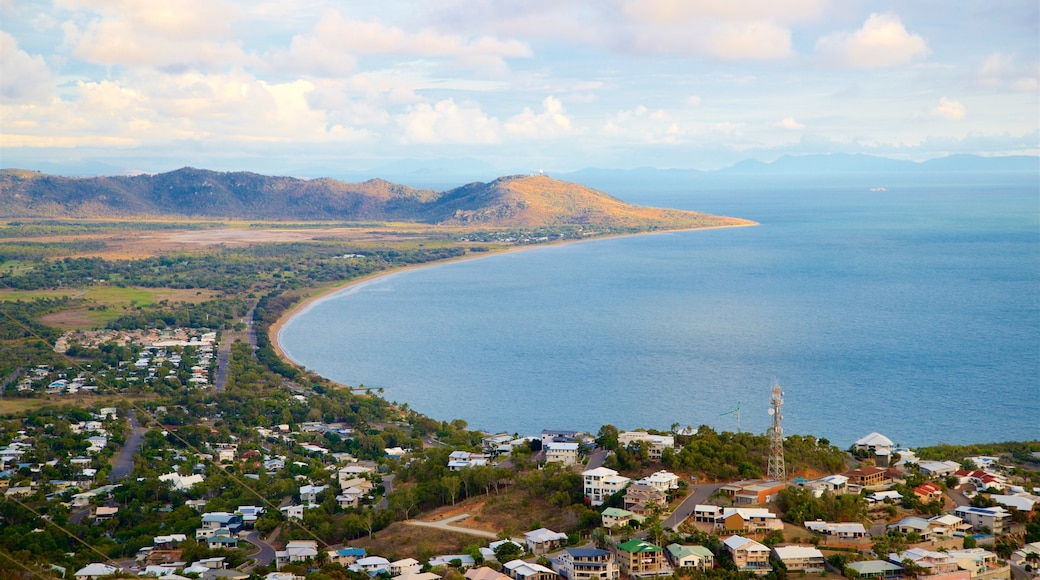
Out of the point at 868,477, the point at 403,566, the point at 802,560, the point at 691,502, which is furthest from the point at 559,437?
the point at 802,560

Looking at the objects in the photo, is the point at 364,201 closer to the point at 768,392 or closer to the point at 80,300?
the point at 80,300

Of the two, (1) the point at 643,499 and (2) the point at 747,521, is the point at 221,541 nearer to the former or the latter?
(1) the point at 643,499

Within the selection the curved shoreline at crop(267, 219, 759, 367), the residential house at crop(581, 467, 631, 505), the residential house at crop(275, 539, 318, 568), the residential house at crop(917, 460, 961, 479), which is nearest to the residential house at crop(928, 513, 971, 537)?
the residential house at crop(917, 460, 961, 479)

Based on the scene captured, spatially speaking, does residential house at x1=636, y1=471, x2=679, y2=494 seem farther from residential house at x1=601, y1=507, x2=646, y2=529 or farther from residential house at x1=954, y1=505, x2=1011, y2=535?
residential house at x1=954, y1=505, x2=1011, y2=535

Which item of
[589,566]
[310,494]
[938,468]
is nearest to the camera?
[589,566]

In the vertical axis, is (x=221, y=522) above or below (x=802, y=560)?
below

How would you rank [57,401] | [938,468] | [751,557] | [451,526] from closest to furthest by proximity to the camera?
1. [751,557]
2. [451,526]
3. [938,468]
4. [57,401]
